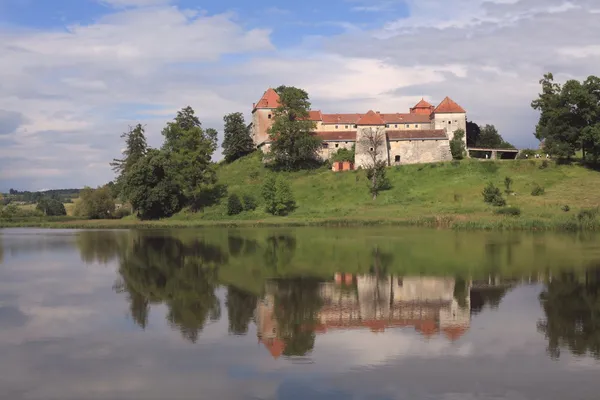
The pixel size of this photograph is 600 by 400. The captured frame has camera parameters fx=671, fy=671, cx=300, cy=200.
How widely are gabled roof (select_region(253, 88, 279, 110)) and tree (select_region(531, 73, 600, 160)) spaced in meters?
36.1

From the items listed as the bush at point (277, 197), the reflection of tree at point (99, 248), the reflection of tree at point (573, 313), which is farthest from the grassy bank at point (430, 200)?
the reflection of tree at point (573, 313)

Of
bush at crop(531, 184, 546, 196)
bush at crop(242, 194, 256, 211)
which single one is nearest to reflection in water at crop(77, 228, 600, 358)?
bush at crop(531, 184, 546, 196)

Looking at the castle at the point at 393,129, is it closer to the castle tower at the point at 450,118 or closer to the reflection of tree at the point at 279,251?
the castle tower at the point at 450,118

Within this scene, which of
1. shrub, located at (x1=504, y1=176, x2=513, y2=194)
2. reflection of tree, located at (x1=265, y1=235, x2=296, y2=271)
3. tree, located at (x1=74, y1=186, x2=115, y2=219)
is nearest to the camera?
reflection of tree, located at (x1=265, y1=235, x2=296, y2=271)

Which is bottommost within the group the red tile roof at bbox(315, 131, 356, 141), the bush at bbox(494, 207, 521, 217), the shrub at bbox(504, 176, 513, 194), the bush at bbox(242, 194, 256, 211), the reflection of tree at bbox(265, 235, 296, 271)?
the reflection of tree at bbox(265, 235, 296, 271)

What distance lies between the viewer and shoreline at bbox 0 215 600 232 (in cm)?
4553

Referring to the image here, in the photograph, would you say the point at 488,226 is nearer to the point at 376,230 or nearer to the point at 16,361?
the point at 376,230

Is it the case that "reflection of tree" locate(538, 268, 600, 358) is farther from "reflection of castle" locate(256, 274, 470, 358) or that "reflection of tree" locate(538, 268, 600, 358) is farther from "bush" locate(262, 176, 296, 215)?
"bush" locate(262, 176, 296, 215)

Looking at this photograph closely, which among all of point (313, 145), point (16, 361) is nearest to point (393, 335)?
point (16, 361)

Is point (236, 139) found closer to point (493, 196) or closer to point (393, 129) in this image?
point (393, 129)

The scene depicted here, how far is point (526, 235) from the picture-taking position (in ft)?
136

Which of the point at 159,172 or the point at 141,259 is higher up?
the point at 159,172

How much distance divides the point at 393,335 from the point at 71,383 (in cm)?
742

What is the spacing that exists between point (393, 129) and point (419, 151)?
8300mm
